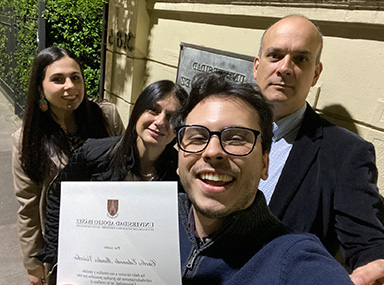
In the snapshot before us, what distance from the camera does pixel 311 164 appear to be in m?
1.61

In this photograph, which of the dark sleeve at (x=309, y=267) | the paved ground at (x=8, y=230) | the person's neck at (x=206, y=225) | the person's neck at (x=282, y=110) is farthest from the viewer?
the paved ground at (x=8, y=230)

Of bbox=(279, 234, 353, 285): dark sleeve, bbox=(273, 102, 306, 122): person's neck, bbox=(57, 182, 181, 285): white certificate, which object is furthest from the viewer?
bbox=(273, 102, 306, 122): person's neck

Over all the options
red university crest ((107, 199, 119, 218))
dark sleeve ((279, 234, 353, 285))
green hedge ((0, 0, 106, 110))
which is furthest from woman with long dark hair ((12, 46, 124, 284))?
green hedge ((0, 0, 106, 110))

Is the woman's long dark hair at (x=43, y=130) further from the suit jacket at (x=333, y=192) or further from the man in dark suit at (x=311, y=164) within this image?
the suit jacket at (x=333, y=192)

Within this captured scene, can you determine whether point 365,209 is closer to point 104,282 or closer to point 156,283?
point 156,283

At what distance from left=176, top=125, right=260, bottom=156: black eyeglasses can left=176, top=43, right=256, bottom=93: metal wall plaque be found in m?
1.61

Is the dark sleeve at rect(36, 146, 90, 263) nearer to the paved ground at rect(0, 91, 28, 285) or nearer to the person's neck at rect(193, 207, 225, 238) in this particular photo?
the person's neck at rect(193, 207, 225, 238)

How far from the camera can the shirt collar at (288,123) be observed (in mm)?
1751

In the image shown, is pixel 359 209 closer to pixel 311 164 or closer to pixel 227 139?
pixel 311 164

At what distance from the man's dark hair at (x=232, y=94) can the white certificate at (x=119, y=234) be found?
0.43m

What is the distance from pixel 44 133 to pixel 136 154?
0.80m

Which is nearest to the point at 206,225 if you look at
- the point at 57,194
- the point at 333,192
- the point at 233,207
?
the point at 233,207

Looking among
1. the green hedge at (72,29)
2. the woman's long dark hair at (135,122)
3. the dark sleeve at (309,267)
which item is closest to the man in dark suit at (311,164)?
the dark sleeve at (309,267)

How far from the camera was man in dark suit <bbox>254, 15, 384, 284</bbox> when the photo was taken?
142cm
